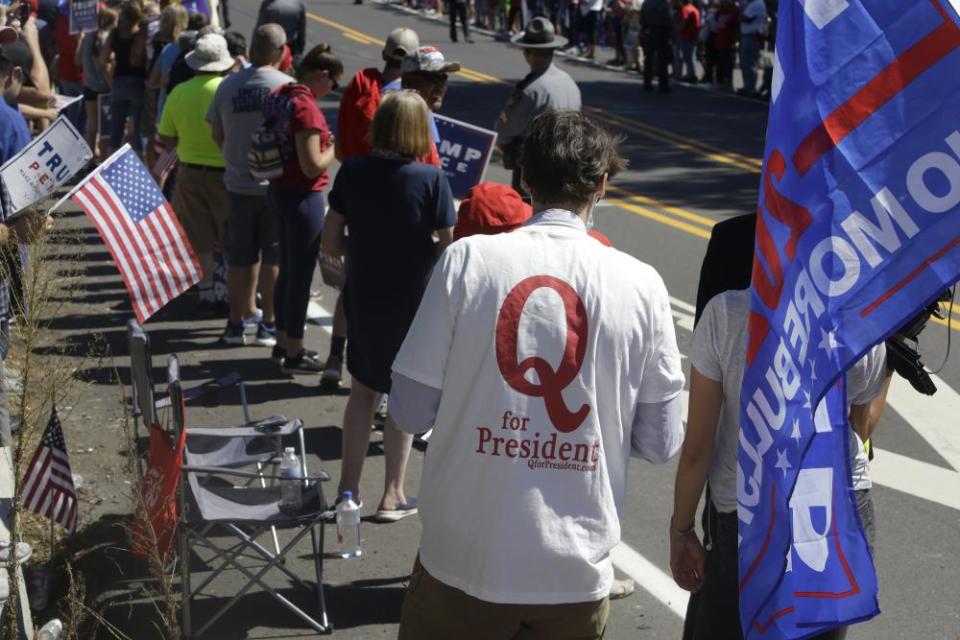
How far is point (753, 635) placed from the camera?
9.47 ft

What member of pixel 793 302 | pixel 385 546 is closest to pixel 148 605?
pixel 385 546

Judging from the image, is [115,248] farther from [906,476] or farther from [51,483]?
[906,476]

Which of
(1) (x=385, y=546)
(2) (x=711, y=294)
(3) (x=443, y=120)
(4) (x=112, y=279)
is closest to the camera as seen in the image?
(2) (x=711, y=294)

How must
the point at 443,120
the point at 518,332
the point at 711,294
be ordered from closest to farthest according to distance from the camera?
1. the point at 518,332
2. the point at 711,294
3. the point at 443,120

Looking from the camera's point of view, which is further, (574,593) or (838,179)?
(574,593)

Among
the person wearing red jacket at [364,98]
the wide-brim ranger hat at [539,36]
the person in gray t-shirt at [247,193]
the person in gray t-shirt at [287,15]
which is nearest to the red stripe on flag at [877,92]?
the person wearing red jacket at [364,98]

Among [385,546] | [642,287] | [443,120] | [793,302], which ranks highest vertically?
[793,302]

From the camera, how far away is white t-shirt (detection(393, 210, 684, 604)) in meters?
3.18

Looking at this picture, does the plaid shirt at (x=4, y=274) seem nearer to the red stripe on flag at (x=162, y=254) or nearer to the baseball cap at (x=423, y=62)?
the red stripe on flag at (x=162, y=254)

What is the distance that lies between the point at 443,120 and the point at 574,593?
544 centimetres

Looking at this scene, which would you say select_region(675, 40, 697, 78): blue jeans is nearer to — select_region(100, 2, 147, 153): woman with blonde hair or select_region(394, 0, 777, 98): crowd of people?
select_region(394, 0, 777, 98): crowd of people

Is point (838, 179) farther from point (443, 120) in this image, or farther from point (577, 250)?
point (443, 120)

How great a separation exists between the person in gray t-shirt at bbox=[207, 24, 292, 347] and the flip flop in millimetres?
2610

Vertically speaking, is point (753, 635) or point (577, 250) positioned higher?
point (577, 250)
